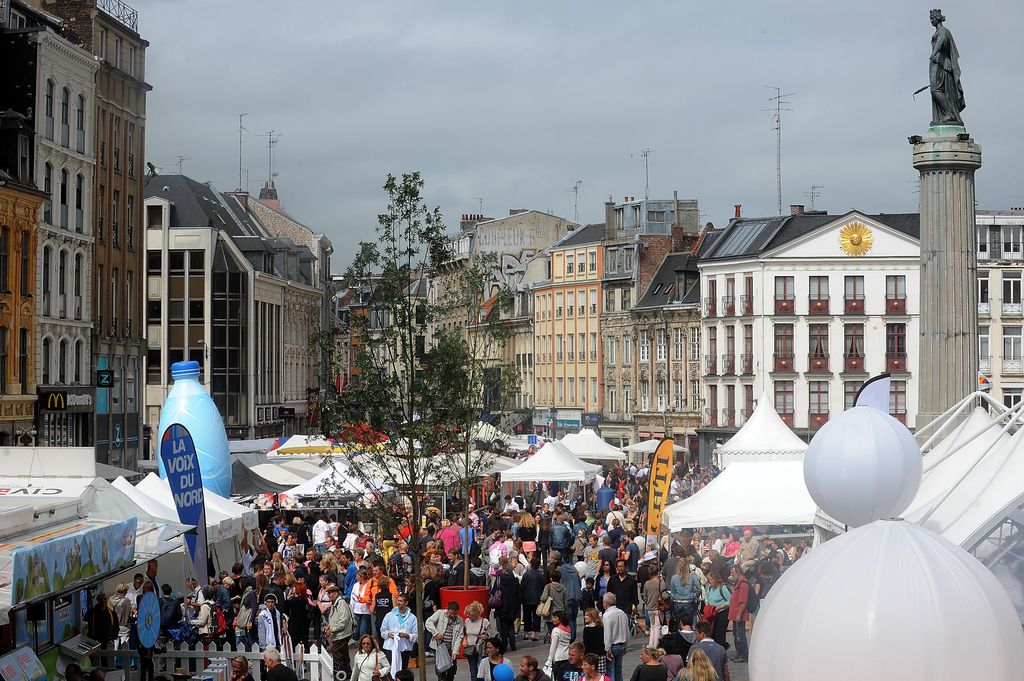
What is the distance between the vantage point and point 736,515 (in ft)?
82.3

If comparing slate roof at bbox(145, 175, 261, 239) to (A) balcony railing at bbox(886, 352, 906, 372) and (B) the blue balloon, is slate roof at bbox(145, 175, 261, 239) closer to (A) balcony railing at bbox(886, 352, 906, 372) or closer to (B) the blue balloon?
(A) balcony railing at bbox(886, 352, 906, 372)

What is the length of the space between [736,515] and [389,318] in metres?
8.61

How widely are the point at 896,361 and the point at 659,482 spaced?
5240cm

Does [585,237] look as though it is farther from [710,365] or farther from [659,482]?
[659,482]

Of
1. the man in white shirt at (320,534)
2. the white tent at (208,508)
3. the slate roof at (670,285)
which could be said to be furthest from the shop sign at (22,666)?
the slate roof at (670,285)

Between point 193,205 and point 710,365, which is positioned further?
point 710,365

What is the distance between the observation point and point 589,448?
4734 centimetres

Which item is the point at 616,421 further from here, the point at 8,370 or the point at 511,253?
the point at 8,370

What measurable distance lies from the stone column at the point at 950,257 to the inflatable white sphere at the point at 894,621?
2109cm

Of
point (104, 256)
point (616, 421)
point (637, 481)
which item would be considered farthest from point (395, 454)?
point (616, 421)

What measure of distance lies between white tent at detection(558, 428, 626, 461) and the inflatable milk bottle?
1598 cm

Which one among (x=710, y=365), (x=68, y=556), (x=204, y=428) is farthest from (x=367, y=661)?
(x=710, y=365)

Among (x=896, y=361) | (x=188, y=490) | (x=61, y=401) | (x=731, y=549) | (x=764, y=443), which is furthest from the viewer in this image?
(x=896, y=361)

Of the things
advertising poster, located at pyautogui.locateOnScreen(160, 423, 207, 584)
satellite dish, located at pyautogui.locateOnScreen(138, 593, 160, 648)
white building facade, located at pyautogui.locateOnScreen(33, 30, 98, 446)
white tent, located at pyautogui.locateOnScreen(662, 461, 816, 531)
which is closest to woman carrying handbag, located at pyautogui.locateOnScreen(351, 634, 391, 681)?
satellite dish, located at pyautogui.locateOnScreen(138, 593, 160, 648)
